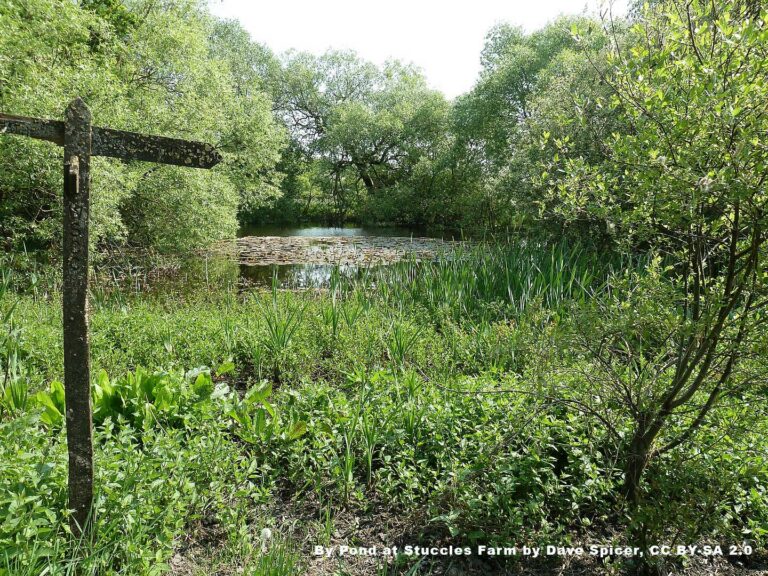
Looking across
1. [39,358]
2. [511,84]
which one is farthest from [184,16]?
[39,358]

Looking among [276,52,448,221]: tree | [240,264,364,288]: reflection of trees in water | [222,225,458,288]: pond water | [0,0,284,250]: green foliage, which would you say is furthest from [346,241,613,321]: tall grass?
[276,52,448,221]: tree

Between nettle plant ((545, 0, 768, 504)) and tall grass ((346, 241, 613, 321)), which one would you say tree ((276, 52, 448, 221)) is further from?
nettle plant ((545, 0, 768, 504))

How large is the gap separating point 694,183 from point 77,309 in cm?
252

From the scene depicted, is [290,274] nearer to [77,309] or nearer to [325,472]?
[325,472]

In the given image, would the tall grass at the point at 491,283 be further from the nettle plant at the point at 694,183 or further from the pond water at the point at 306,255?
the pond water at the point at 306,255

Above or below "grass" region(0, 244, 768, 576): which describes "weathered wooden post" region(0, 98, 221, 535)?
above

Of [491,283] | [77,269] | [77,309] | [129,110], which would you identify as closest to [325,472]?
[77,309]

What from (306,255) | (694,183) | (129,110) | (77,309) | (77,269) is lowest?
(306,255)

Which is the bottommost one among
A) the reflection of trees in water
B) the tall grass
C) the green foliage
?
the reflection of trees in water

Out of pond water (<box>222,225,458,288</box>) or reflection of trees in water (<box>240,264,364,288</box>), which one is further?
pond water (<box>222,225,458,288</box>)

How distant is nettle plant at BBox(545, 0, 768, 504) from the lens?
69.3 inches

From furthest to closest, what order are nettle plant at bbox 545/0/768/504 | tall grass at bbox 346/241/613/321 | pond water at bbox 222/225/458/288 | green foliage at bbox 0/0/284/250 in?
pond water at bbox 222/225/458/288 < green foliage at bbox 0/0/284/250 < tall grass at bbox 346/241/613/321 < nettle plant at bbox 545/0/768/504

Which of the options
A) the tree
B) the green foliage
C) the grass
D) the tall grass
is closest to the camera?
the grass

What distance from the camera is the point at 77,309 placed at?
193 cm
